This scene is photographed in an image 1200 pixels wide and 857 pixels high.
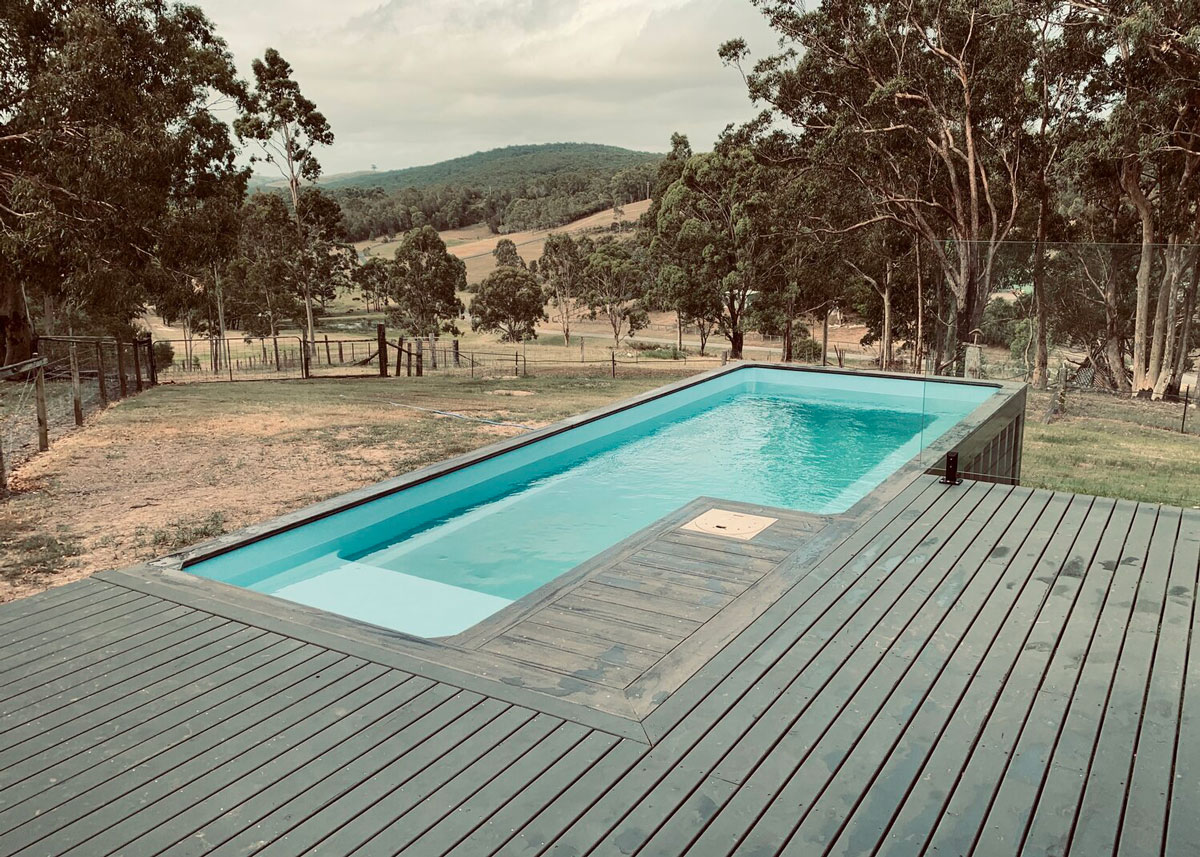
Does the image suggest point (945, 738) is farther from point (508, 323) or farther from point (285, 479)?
point (508, 323)

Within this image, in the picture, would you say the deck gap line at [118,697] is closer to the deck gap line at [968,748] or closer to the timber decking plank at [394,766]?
the timber decking plank at [394,766]

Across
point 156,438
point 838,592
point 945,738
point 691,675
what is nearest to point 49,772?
point 691,675

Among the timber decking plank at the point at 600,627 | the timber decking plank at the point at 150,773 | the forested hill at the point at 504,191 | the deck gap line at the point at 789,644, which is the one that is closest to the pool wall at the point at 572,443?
the deck gap line at the point at 789,644

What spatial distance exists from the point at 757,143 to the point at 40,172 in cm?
1445

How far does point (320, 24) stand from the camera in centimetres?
5788

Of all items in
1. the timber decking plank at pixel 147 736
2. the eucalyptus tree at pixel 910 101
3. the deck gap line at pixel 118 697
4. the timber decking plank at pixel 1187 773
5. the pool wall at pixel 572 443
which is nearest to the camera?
the timber decking plank at pixel 1187 773

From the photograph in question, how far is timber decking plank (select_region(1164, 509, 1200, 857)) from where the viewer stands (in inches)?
79.5

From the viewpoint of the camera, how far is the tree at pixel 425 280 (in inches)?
1303

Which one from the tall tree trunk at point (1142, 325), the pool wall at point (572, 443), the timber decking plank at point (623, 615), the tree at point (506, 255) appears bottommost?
the timber decking plank at point (623, 615)

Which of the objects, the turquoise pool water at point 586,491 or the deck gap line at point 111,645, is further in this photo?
the turquoise pool water at point 586,491

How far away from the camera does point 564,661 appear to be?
117 inches

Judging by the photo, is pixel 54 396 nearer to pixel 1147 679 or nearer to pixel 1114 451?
pixel 1114 451

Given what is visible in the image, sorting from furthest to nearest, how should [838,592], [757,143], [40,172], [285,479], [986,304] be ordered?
[757,143]
[40,172]
[285,479]
[986,304]
[838,592]

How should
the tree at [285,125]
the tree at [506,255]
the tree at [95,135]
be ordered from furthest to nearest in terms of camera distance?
the tree at [506,255] → the tree at [285,125] → the tree at [95,135]
